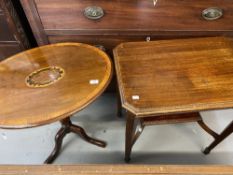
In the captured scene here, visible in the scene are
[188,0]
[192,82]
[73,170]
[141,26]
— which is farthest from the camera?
[141,26]

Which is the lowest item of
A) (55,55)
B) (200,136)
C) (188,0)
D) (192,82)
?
(200,136)

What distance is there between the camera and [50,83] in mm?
895

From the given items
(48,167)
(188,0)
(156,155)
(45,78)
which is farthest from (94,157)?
(188,0)

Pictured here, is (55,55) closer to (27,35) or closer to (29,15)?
(29,15)

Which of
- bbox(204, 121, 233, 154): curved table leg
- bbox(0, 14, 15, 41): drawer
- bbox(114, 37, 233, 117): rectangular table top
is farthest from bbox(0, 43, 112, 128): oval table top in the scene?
bbox(204, 121, 233, 154): curved table leg

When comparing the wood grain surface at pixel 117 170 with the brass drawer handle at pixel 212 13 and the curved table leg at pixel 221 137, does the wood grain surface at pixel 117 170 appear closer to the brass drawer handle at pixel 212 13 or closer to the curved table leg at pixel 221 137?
the curved table leg at pixel 221 137

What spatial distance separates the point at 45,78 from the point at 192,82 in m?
0.65

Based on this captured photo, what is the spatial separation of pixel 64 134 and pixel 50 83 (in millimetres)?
505

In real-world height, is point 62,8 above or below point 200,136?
above

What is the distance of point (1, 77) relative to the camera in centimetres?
93

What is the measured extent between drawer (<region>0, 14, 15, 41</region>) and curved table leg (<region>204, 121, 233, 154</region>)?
1.35 metres

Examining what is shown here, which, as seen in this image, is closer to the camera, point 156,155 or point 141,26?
point 141,26

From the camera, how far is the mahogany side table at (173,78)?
797mm

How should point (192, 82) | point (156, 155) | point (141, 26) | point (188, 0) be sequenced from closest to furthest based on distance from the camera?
point (192, 82) → point (188, 0) → point (141, 26) → point (156, 155)
